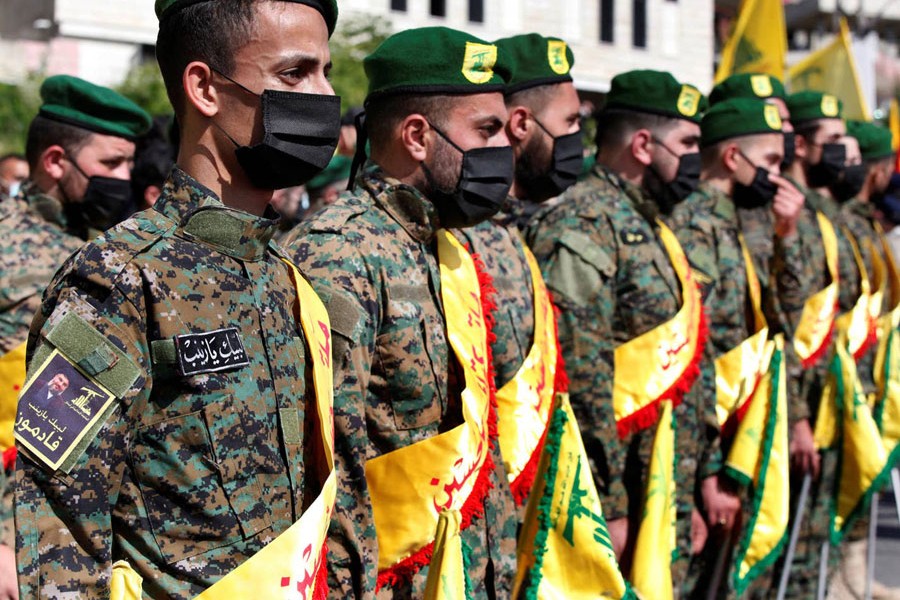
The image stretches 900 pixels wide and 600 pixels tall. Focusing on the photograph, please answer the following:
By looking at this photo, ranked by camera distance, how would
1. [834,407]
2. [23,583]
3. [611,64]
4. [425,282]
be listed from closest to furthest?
1. [23,583]
2. [425,282]
3. [834,407]
4. [611,64]

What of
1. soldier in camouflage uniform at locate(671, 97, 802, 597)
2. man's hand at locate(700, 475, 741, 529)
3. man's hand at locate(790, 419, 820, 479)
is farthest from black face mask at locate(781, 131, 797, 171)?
man's hand at locate(700, 475, 741, 529)

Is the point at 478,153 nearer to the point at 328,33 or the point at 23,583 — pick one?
the point at 328,33

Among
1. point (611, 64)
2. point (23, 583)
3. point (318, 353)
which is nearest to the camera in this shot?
point (23, 583)

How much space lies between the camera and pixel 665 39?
42500 mm

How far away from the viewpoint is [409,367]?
3234 millimetres

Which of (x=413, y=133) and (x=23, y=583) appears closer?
(x=23, y=583)

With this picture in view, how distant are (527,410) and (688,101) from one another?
79.9 inches

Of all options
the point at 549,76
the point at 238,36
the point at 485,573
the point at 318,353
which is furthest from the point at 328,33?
the point at 549,76

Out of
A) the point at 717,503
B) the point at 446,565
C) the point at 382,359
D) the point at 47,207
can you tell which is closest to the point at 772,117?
the point at 717,503

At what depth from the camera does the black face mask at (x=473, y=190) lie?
11.6ft

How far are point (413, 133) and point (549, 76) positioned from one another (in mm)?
1364

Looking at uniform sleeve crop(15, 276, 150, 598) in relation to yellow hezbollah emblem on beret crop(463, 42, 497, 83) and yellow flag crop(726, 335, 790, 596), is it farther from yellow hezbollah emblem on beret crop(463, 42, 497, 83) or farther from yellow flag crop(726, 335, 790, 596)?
yellow flag crop(726, 335, 790, 596)

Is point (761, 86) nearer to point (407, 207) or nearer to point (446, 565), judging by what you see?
point (407, 207)

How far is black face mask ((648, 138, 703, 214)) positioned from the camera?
17.4 ft
